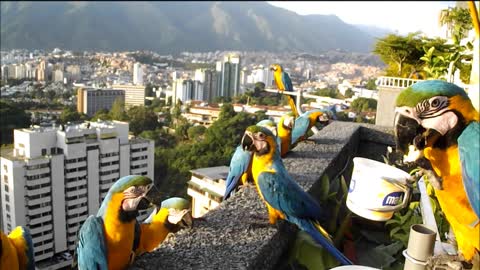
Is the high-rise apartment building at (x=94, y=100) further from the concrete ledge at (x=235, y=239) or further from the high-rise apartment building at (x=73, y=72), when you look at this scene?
the concrete ledge at (x=235, y=239)

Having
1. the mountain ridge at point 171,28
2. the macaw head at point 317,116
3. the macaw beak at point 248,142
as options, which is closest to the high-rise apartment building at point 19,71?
the macaw head at point 317,116

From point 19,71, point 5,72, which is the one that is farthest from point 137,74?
point 5,72

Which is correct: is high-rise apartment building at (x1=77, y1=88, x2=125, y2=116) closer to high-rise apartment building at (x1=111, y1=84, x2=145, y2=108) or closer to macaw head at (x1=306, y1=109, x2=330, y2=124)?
high-rise apartment building at (x1=111, y1=84, x2=145, y2=108)

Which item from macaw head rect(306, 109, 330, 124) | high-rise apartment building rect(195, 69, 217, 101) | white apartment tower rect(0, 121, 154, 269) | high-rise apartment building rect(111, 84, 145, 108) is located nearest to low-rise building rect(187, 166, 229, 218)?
macaw head rect(306, 109, 330, 124)

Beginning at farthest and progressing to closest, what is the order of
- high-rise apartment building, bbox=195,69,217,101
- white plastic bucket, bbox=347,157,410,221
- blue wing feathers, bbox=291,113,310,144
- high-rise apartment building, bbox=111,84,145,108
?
high-rise apartment building, bbox=195,69,217,101 → high-rise apartment building, bbox=111,84,145,108 → blue wing feathers, bbox=291,113,310,144 → white plastic bucket, bbox=347,157,410,221

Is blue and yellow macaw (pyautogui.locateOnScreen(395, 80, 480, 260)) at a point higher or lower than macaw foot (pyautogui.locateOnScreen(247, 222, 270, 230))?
higher

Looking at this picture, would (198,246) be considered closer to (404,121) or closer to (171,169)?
(404,121)

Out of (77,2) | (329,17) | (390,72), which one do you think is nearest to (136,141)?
(390,72)

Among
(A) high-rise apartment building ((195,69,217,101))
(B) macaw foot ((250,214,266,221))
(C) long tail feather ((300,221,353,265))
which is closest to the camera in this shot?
(C) long tail feather ((300,221,353,265))
